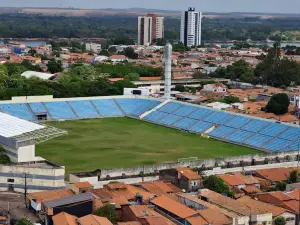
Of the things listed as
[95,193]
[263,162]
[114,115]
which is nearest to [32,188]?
[95,193]

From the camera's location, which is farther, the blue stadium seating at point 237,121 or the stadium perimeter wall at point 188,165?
the blue stadium seating at point 237,121

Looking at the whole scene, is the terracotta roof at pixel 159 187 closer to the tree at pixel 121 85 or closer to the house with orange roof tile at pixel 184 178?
the house with orange roof tile at pixel 184 178

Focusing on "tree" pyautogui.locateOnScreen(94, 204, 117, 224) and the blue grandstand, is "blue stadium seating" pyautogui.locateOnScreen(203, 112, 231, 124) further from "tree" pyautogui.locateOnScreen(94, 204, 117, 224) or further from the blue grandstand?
"tree" pyautogui.locateOnScreen(94, 204, 117, 224)

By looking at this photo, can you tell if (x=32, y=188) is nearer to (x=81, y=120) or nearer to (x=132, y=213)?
(x=132, y=213)

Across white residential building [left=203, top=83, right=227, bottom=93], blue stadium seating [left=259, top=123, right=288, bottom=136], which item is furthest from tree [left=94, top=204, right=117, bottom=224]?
white residential building [left=203, top=83, right=227, bottom=93]

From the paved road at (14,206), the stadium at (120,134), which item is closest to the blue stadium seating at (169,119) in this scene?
the stadium at (120,134)

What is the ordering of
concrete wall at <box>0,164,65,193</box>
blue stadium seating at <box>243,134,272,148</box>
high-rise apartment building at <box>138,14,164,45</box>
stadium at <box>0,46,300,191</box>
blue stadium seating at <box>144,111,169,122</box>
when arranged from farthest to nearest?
high-rise apartment building at <box>138,14,164,45</box> → blue stadium seating at <box>144,111,169,122</box> → blue stadium seating at <box>243,134,272,148</box> → stadium at <box>0,46,300,191</box> → concrete wall at <box>0,164,65,193</box>
